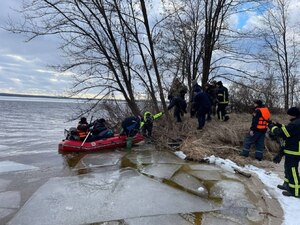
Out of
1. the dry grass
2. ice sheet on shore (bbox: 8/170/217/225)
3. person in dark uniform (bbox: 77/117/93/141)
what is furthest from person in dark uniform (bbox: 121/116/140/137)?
ice sheet on shore (bbox: 8/170/217/225)

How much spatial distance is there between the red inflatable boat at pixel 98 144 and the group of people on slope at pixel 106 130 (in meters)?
0.26

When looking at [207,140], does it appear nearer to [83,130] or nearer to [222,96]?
[222,96]

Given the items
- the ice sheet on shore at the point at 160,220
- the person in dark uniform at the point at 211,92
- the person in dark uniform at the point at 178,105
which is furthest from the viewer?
the person in dark uniform at the point at 211,92

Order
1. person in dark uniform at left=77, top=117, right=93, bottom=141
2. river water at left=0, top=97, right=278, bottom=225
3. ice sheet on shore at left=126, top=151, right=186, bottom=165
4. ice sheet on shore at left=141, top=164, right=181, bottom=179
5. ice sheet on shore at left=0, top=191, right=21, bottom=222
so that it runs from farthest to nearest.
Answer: person in dark uniform at left=77, top=117, right=93, bottom=141, ice sheet on shore at left=126, top=151, right=186, bottom=165, ice sheet on shore at left=141, top=164, right=181, bottom=179, ice sheet on shore at left=0, top=191, right=21, bottom=222, river water at left=0, top=97, right=278, bottom=225

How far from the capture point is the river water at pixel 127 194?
6.02 metres

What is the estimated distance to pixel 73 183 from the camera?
8172mm

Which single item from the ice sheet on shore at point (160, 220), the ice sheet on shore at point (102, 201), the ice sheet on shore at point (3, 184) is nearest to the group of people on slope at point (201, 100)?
the ice sheet on shore at point (102, 201)

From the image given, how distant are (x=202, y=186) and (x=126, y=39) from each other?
9893 mm

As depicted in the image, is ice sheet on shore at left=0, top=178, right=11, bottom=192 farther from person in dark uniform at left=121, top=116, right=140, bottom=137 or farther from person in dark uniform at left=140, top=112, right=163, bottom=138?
person in dark uniform at left=140, top=112, right=163, bottom=138

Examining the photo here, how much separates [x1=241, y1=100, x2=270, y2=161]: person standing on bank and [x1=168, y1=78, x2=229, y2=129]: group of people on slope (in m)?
3.11

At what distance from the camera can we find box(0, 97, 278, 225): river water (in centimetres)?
602

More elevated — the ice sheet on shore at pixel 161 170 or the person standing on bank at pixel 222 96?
the person standing on bank at pixel 222 96

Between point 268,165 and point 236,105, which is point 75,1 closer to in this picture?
point 268,165

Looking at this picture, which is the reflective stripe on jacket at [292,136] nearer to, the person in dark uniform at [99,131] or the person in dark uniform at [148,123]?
the person in dark uniform at [148,123]
